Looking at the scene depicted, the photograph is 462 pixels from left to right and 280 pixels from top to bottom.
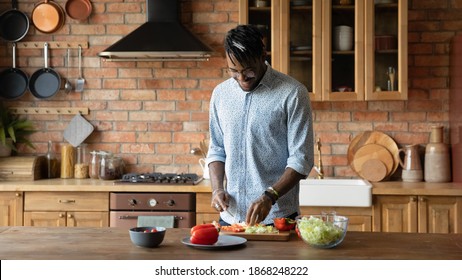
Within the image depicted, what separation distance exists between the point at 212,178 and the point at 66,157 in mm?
2216

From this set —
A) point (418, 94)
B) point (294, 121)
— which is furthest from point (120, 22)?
point (294, 121)

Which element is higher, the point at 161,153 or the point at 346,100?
the point at 346,100

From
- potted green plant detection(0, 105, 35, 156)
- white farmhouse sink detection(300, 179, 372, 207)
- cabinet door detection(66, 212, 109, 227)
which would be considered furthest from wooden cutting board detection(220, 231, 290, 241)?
potted green plant detection(0, 105, 35, 156)

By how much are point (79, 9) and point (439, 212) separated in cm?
289

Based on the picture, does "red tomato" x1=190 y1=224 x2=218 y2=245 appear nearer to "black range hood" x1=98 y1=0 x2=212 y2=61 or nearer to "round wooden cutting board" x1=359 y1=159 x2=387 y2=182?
"black range hood" x1=98 y1=0 x2=212 y2=61

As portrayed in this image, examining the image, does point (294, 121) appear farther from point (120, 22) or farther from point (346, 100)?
point (120, 22)

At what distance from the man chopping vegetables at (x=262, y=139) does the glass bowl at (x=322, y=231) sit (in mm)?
366

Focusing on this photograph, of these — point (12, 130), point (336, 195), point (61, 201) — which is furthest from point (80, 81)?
point (336, 195)

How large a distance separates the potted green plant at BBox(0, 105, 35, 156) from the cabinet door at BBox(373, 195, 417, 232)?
2540 mm

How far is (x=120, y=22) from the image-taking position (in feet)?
16.5

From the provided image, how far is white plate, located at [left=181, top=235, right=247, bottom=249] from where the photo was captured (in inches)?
93.7

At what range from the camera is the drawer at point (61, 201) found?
4453mm

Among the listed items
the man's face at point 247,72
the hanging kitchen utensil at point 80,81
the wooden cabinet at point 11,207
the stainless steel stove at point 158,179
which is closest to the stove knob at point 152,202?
the stainless steel stove at point 158,179

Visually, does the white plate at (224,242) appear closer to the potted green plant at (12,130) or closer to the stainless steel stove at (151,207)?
the stainless steel stove at (151,207)
